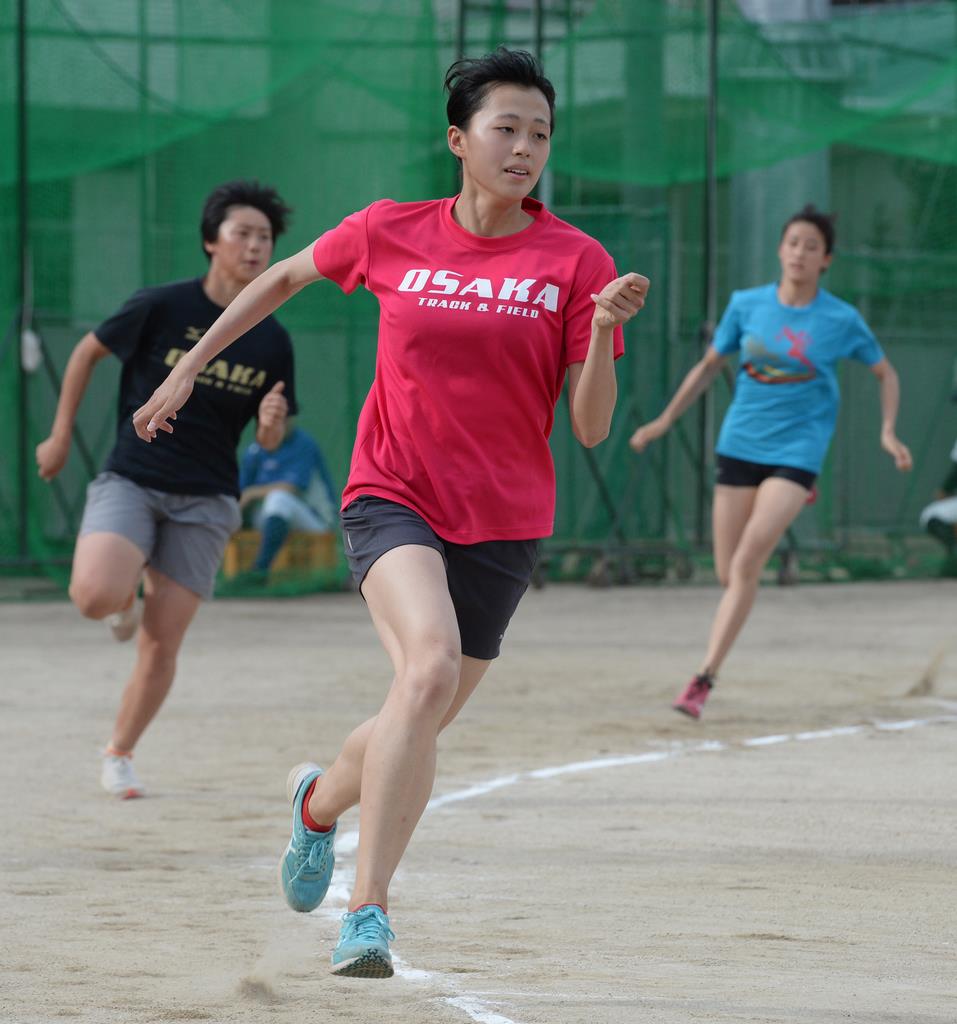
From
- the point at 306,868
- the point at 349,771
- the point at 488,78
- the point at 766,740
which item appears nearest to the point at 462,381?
the point at 488,78

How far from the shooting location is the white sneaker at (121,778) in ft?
21.4

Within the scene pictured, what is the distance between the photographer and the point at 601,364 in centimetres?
423

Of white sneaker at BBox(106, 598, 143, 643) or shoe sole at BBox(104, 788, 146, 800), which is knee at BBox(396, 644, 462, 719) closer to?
shoe sole at BBox(104, 788, 146, 800)

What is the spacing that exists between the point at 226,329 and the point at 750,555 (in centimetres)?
425

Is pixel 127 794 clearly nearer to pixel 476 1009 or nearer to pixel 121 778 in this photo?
pixel 121 778

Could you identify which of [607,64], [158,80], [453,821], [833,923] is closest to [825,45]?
[607,64]

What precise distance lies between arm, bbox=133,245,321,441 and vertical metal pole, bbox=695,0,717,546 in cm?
1003

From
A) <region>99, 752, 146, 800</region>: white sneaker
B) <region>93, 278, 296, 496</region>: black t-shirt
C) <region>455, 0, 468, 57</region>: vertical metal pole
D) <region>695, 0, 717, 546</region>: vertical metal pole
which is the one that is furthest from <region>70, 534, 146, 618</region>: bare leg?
<region>695, 0, 717, 546</region>: vertical metal pole

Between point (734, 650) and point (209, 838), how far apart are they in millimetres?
5562

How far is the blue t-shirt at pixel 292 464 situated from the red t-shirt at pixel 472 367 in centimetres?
896

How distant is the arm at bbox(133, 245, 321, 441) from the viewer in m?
4.45

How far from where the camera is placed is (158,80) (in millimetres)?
12797

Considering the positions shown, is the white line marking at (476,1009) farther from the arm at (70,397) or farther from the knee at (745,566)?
the knee at (745,566)

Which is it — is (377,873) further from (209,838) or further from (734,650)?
(734,650)
